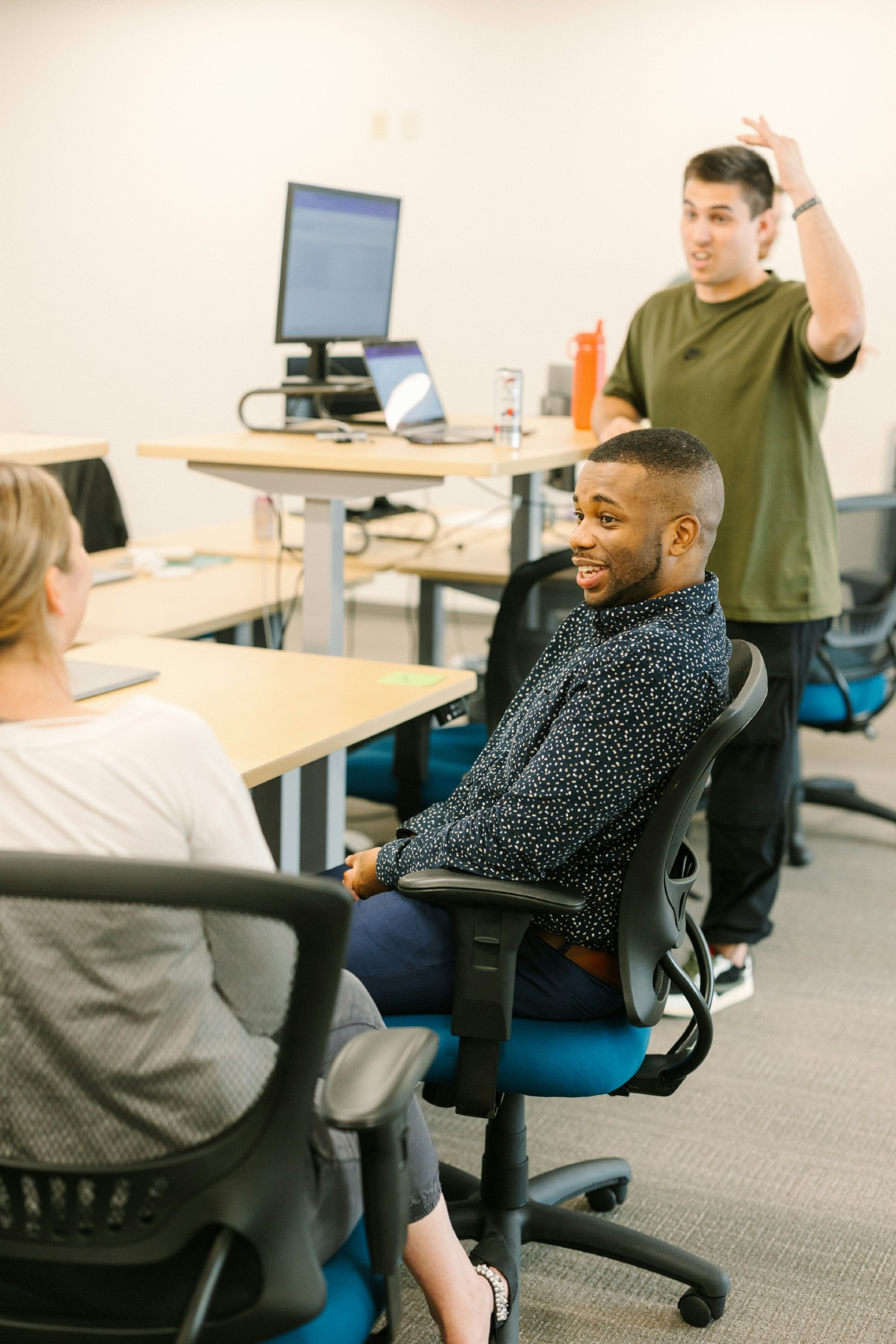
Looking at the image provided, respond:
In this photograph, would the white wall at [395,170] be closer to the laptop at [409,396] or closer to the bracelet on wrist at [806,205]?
the laptop at [409,396]

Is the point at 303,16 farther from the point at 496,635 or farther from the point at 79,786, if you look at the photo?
the point at 79,786

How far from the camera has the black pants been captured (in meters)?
2.60

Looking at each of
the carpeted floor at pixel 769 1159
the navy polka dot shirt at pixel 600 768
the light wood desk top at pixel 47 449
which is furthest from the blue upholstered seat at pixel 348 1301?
the light wood desk top at pixel 47 449

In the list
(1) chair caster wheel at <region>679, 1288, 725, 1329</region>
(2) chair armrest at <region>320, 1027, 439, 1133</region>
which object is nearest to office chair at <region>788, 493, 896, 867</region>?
(1) chair caster wheel at <region>679, 1288, 725, 1329</region>

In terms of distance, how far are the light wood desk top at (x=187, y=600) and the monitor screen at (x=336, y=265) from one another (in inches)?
22.5

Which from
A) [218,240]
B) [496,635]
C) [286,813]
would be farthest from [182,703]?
[218,240]

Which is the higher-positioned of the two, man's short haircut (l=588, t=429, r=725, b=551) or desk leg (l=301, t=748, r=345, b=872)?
man's short haircut (l=588, t=429, r=725, b=551)

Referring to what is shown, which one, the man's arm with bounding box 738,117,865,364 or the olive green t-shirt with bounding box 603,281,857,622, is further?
the olive green t-shirt with bounding box 603,281,857,622

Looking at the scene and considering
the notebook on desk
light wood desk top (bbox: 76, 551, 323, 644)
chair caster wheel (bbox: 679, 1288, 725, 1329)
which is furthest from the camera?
light wood desk top (bbox: 76, 551, 323, 644)

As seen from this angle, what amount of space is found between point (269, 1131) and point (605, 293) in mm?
5125

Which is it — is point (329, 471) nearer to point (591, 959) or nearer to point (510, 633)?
point (510, 633)

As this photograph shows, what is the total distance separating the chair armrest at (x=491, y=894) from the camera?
143 cm

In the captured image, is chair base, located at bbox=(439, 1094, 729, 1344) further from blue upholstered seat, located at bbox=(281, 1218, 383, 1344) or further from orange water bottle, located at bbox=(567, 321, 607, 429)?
orange water bottle, located at bbox=(567, 321, 607, 429)

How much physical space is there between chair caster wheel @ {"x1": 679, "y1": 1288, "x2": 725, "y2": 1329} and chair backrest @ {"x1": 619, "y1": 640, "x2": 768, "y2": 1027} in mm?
483
